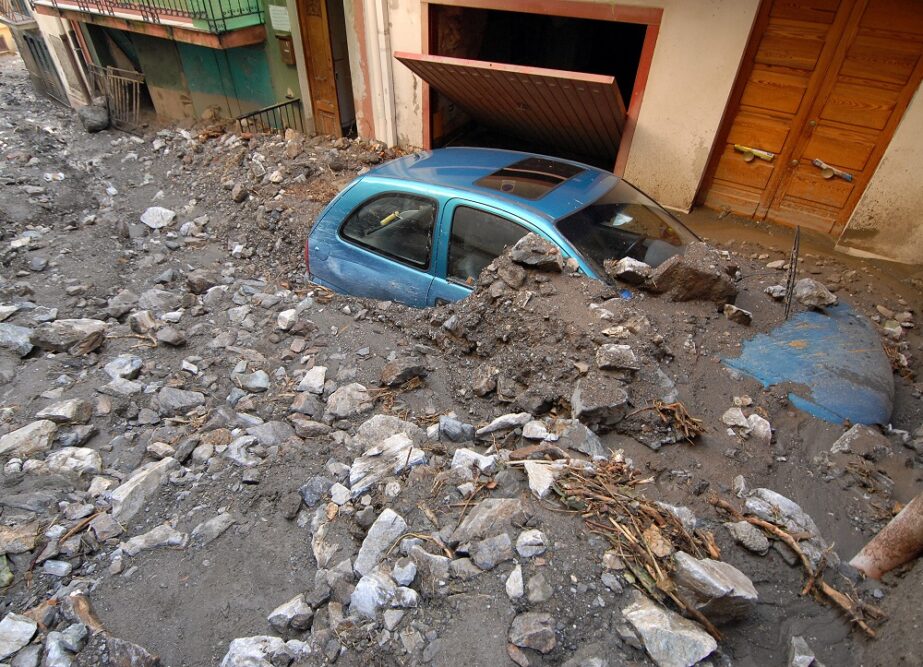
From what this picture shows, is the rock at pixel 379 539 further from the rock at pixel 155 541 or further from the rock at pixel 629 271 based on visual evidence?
the rock at pixel 629 271

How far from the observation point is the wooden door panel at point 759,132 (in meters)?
5.76

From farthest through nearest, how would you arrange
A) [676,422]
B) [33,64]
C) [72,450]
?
1. [33,64]
2. [72,450]
3. [676,422]

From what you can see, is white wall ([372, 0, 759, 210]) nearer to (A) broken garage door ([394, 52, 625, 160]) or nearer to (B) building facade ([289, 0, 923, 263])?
(B) building facade ([289, 0, 923, 263])

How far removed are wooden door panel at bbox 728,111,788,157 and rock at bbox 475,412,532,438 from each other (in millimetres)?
4971

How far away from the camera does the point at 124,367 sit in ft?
12.5

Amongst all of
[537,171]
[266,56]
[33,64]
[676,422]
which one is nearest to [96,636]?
[676,422]

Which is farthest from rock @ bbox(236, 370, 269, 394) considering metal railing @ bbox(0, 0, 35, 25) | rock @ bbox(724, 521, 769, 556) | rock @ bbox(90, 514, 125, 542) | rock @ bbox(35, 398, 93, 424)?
metal railing @ bbox(0, 0, 35, 25)

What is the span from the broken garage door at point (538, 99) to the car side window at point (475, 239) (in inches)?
104

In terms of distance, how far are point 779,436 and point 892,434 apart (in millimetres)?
734

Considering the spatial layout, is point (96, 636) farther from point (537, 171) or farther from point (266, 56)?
point (266, 56)

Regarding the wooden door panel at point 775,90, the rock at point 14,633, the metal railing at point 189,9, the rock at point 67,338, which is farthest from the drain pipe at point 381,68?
the rock at point 14,633

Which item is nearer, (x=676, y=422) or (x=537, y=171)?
(x=676, y=422)

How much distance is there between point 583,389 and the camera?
2881 mm

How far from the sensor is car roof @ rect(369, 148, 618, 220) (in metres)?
3.58
